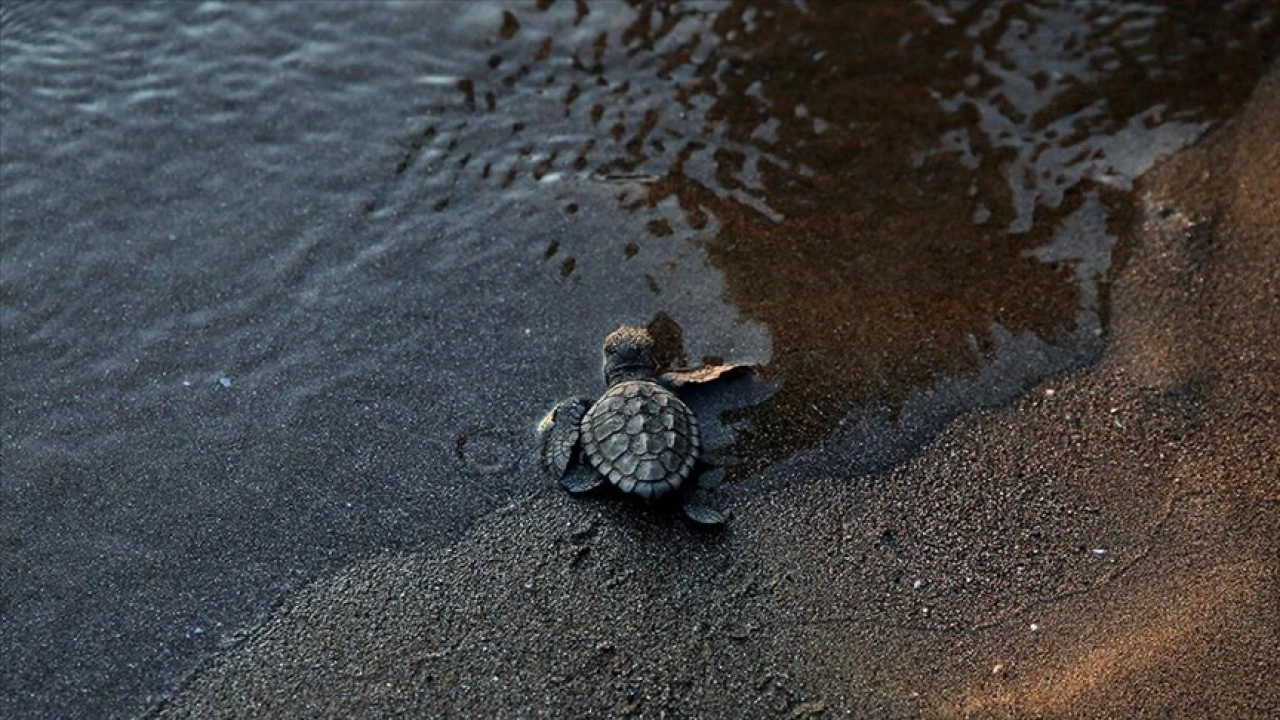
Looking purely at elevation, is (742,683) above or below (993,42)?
below

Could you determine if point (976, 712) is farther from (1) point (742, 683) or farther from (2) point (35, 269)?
(2) point (35, 269)

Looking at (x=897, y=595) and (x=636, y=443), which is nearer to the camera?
(x=897, y=595)

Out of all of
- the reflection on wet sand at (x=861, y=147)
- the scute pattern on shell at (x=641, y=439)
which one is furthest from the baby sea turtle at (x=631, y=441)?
the reflection on wet sand at (x=861, y=147)

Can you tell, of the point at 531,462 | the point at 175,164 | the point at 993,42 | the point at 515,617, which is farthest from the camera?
the point at 993,42

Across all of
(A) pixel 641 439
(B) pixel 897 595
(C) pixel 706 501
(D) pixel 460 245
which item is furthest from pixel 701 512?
(D) pixel 460 245

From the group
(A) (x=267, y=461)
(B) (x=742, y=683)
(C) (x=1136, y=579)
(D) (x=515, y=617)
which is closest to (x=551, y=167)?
(A) (x=267, y=461)

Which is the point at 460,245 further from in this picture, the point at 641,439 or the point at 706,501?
the point at 706,501

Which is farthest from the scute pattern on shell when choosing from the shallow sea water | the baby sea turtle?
the shallow sea water
